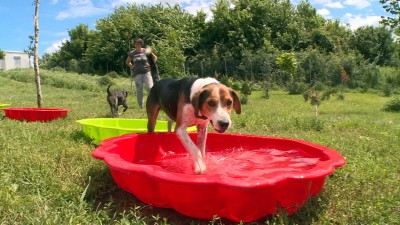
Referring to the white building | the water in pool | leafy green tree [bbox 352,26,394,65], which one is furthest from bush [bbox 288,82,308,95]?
the white building

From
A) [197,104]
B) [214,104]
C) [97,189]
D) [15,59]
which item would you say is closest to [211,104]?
[214,104]

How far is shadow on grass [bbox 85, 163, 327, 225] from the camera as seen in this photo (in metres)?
3.13

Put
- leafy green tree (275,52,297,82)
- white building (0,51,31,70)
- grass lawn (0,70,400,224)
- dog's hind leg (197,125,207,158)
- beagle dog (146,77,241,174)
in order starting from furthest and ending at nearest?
1. white building (0,51,31,70)
2. leafy green tree (275,52,297,82)
3. dog's hind leg (197,125,207,158)
4. beagle dog (146,77,241,174)
5. grass lawn (0,70,400,224)

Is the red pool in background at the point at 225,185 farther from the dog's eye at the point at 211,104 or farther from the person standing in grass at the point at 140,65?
the person standing in grass at the point at 140,65

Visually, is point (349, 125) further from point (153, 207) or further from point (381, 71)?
point (381, 71)

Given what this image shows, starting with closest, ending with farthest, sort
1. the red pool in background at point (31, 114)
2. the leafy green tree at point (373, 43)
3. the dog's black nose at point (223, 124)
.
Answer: the dog's black nose at point (223, 124)
the red pool in background at point (31, 114)
the leafy green tree at point (373, 43)

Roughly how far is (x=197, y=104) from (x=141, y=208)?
3.61ft

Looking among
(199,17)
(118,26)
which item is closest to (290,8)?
(199,17)

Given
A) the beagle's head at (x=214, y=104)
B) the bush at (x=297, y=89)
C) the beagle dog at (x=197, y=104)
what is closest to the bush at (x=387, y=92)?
the bush at (x=297, y=89)

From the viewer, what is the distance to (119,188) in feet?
12.4

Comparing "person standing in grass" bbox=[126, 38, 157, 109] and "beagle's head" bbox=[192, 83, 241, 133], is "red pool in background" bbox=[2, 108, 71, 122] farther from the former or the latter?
"beagle's head" bbox=[192, 83, 241, 133]

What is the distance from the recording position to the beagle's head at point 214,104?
3.47 meters

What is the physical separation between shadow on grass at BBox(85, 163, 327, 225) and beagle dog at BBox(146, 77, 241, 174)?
614mm

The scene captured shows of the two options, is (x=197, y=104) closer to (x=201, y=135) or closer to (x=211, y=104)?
(x=211, y=104)
